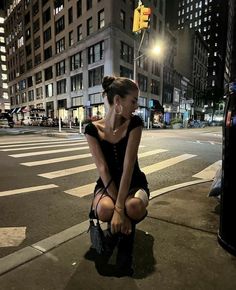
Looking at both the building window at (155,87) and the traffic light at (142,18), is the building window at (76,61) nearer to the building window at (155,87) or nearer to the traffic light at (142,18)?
the building window at (155,87)

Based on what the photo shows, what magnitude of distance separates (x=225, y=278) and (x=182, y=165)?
254 inches

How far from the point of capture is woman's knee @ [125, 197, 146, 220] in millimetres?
2633

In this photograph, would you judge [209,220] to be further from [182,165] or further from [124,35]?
[124,35]

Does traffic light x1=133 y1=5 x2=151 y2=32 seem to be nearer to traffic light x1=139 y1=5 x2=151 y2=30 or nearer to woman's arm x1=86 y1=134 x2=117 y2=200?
traffic light x1=139 y1=5 x2=151 y2=30

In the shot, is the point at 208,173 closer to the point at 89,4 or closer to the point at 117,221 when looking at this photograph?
the point at 117,221

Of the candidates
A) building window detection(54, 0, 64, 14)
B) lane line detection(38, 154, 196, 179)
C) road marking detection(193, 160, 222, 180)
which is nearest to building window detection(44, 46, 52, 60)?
building window detection(54, 0, 64, 14)

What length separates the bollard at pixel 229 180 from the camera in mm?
2707

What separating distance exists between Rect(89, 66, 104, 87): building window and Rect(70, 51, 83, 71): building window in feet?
12.4

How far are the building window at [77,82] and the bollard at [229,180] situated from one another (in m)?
40.3

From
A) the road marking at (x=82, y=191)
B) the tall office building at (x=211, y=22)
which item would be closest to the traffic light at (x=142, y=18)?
the road marking at (x=82, y=191)

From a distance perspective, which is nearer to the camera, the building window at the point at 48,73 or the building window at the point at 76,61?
the building window at the point at 76,61

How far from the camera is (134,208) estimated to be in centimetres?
263

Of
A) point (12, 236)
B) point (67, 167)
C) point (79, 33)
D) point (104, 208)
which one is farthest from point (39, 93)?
point (104, 208)

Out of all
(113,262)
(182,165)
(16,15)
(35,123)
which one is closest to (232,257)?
(113,262)
